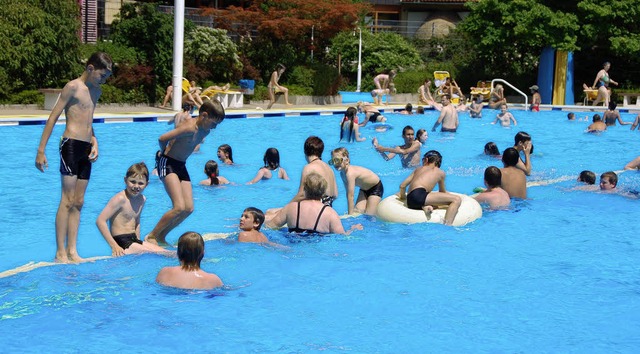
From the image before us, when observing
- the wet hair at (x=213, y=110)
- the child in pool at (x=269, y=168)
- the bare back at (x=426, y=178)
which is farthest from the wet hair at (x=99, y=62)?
the child in pool at (x=269, y=168)

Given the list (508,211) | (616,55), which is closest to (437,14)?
(616,55)

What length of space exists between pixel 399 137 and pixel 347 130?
9.54 ft

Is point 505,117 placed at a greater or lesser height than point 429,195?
greater

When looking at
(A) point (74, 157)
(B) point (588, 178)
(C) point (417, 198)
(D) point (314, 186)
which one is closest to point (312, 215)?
(D) point (314, 186)

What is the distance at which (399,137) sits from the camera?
69.4ft

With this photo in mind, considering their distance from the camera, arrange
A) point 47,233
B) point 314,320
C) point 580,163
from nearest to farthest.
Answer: point 314,320
point 47,233
point 580,163

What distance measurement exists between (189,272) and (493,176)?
5012mm

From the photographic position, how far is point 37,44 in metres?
22.6

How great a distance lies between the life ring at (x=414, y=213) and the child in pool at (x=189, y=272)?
3.04 meters

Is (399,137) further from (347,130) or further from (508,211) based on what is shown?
(508,211)

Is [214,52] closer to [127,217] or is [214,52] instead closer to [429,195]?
[429,195]

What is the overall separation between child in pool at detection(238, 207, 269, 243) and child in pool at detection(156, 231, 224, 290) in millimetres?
1180

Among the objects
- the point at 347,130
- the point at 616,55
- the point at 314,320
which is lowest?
the point at 314,320

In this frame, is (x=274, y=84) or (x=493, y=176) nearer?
(x=493, y=176)
